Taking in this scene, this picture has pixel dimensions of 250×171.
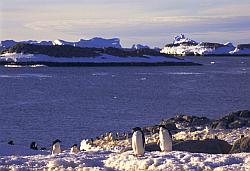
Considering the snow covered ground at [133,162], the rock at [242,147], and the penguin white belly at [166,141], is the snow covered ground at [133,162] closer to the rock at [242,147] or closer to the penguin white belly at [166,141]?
the penguin white belly at [166,141]

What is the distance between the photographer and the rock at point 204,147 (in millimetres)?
18750

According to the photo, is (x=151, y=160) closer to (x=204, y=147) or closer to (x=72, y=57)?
(x=204, y=147)

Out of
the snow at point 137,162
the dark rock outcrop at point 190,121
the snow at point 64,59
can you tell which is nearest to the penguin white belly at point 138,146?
the snow at point 137,162

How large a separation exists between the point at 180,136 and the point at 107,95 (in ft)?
125

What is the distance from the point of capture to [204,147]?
61.8 feet

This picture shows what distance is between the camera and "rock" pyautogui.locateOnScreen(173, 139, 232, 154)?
61.5 ft

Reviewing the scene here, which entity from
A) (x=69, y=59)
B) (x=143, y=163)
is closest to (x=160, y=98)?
(x=143, y=163)

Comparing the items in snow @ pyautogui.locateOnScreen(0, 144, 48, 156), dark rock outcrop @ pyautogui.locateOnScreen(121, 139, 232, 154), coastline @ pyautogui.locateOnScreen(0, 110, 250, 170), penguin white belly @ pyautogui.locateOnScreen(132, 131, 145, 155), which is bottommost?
snow @ pyautogui.locateOnScreen(0, 144, 48, 156)

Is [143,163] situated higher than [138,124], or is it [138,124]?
[143,163]

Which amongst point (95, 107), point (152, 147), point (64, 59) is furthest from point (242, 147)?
point (64, 59)

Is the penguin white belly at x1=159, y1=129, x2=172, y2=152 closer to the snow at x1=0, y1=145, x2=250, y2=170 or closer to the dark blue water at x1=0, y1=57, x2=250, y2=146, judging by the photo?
the snow at x1=0, y1=145, x2=250, y2=170

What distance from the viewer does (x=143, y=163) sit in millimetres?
15242

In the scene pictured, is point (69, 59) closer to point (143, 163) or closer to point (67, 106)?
point (67, 106)

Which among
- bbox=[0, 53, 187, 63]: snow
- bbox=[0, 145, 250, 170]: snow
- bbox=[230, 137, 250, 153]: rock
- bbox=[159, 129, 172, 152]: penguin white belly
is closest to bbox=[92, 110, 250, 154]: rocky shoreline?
bbox=[230, 137, 250, 153]: rock
